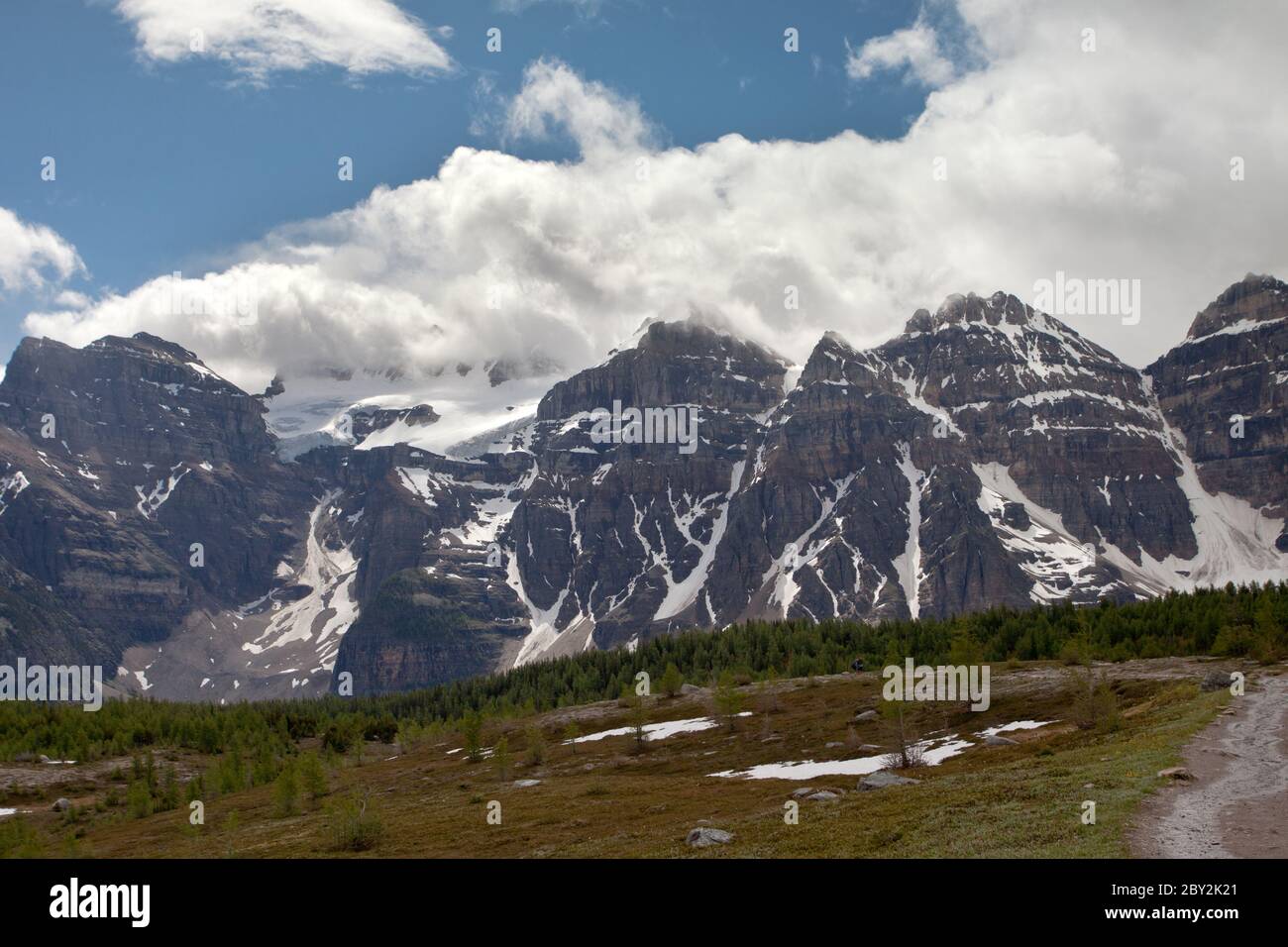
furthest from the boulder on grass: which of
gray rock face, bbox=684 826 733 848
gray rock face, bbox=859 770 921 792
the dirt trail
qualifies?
gray rock face, bbox=684 826 733 848

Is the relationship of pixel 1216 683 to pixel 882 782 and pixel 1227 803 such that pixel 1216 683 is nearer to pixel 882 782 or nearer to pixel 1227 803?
pixel 882 782

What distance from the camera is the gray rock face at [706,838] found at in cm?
5134

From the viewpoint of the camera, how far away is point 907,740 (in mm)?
100000

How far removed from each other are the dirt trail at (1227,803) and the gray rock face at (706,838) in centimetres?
1679

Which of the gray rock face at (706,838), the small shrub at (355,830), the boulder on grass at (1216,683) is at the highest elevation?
the boulder on grass at (1216,683)

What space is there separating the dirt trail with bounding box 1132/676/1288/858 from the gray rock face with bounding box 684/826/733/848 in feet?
55.1

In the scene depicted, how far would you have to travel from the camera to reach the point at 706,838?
5209cm

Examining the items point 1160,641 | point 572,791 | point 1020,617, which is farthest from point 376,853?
point 1020,617

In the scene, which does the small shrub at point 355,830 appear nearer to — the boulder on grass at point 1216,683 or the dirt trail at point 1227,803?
the dirt trail at point 1227,803

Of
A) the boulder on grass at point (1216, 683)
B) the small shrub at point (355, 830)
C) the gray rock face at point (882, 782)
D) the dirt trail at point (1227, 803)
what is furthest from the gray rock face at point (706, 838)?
the boulder on grass at point (1216, 683)

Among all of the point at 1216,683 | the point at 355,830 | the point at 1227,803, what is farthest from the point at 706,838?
the point at 1216,683

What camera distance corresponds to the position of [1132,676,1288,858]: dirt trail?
36.8 meters

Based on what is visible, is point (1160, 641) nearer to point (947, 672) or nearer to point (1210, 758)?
point (947, 672)
